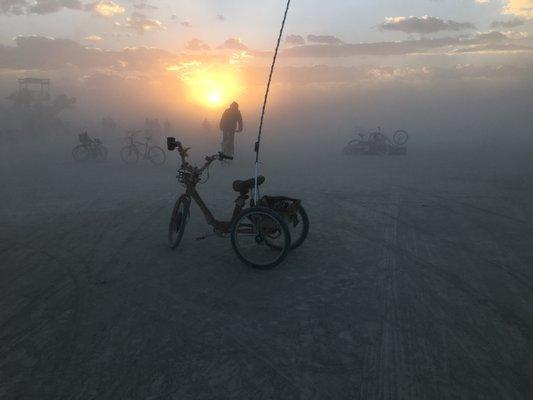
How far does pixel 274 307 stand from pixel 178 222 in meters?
2.46

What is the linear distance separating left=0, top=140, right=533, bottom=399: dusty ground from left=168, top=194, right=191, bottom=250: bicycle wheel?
0.20 metres

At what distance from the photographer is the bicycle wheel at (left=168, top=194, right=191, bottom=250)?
597 cm

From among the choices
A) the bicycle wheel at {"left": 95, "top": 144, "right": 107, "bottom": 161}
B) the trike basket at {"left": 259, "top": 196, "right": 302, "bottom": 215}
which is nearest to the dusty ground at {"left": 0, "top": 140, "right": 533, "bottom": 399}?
the trike basket at {"left": 259, "top": 196, "right": 302, "bottom": 215}

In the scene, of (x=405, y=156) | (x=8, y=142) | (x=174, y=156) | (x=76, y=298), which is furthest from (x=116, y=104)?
(x=76, y=298)

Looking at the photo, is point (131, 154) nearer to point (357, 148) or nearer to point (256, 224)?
point (357, 148)

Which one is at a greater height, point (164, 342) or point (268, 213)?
point (268, 213)

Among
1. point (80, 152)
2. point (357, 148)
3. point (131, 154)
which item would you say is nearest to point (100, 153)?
point (80, 152)

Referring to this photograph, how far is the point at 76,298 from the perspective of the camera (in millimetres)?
4473

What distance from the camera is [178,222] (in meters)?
6.11

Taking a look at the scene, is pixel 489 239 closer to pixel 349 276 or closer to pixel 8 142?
pixel 349 276

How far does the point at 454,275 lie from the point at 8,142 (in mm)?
24778

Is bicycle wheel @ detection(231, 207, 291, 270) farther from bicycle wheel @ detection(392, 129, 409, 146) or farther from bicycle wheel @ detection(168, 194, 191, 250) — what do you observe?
bicycle wheel @ detection(392, 129, 409, 146)

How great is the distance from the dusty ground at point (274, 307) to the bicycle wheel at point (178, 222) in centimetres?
20

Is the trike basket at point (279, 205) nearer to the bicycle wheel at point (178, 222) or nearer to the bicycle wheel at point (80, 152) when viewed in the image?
the bicycle wheel at point (178, 222)
